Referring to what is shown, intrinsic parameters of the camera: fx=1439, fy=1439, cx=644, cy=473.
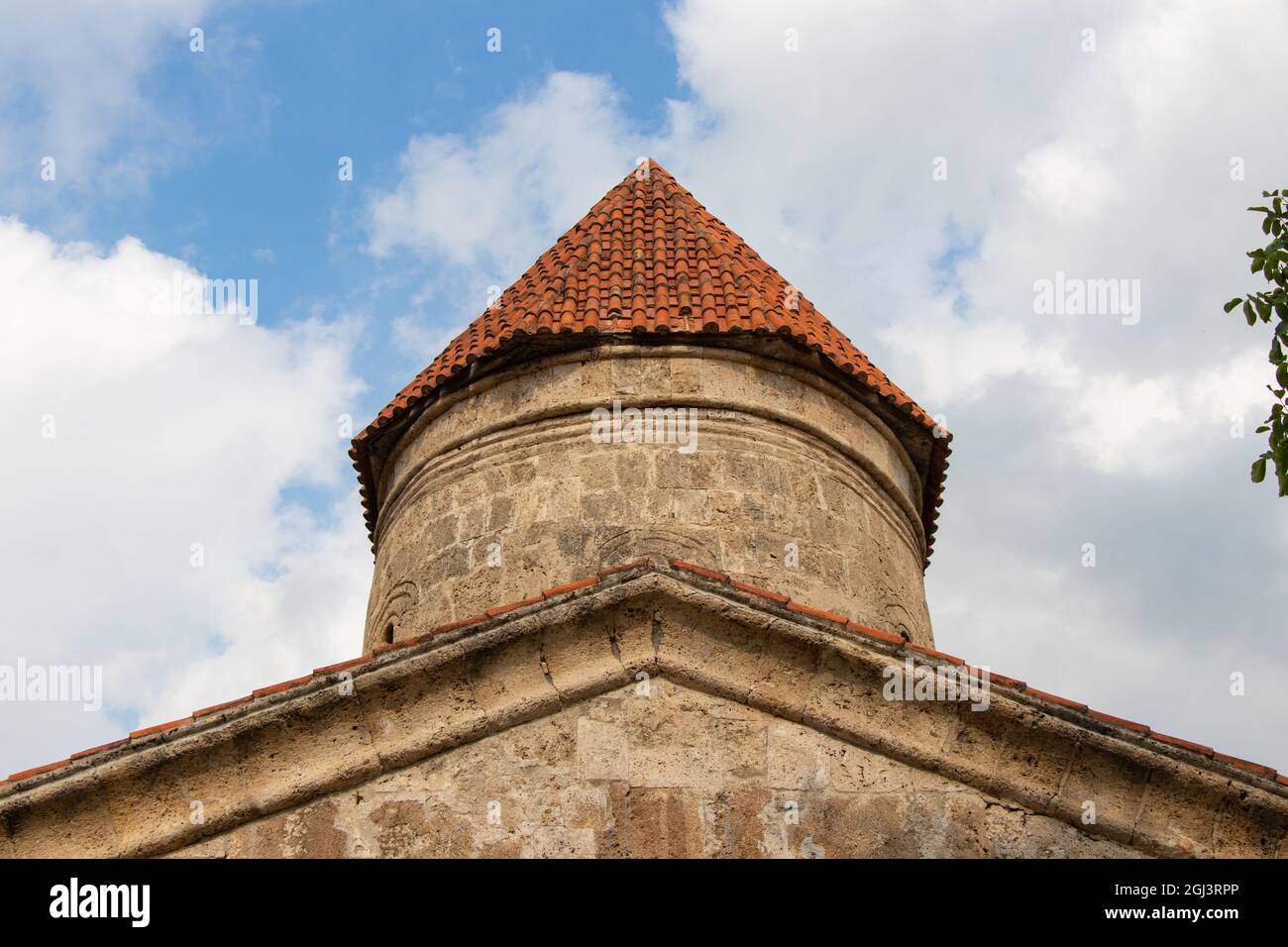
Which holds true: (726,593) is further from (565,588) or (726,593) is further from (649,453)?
(649,453)

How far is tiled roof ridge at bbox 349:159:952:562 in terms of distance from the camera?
8.56m

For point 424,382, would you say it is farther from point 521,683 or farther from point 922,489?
point 521,683

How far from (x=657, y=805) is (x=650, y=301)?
177 inches

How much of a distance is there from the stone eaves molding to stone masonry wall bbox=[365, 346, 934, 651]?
249cm

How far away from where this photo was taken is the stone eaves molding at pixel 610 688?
4.76 m

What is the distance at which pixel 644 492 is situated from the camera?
8.01 m

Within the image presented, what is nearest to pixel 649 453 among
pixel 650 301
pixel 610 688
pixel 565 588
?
pixel 650 301

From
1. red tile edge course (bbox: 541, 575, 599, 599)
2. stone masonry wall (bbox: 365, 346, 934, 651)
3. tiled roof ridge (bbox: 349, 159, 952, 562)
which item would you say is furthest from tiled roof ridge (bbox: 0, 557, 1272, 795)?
tiled roof ridge (bbox: 349, 159, 952, 562)

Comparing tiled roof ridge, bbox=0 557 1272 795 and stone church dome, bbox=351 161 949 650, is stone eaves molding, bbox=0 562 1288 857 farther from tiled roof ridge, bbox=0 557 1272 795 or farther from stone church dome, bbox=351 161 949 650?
stone church dome, bbox=351 161 949 650
